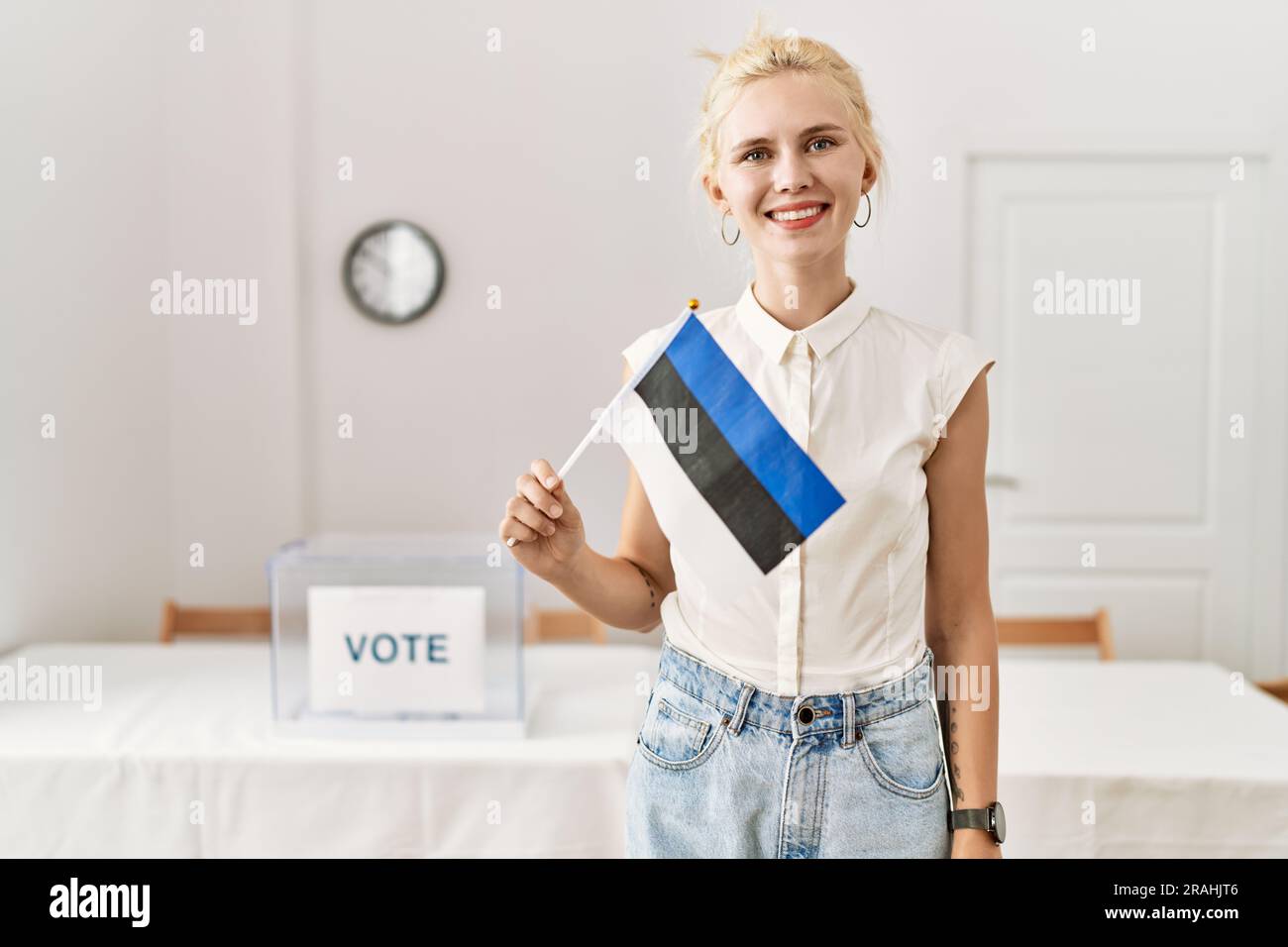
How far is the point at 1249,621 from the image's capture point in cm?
340

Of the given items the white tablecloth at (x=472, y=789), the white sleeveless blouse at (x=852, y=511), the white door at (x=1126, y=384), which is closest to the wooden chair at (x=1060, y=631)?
the white door at (x=1126, y=384)

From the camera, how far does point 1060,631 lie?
2.78 metres

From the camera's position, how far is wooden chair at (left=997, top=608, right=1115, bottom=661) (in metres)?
2.72

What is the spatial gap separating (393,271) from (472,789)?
1935 mm

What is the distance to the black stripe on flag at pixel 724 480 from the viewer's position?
1.03 meters

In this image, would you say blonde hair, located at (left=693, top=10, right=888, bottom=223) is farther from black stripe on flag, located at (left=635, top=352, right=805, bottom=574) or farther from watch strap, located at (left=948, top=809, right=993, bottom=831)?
watch strap, located at (left=948, top=809, right=993, bottom=831)

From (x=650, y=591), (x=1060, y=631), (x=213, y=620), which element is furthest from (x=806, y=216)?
(x=213, y=620)

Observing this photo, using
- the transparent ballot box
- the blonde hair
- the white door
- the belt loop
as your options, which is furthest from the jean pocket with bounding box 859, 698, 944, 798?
the white door

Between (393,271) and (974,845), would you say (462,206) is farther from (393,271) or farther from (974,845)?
(974,845)

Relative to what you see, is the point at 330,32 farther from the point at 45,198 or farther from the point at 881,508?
the point at 881,508

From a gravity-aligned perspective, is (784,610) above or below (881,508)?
below
